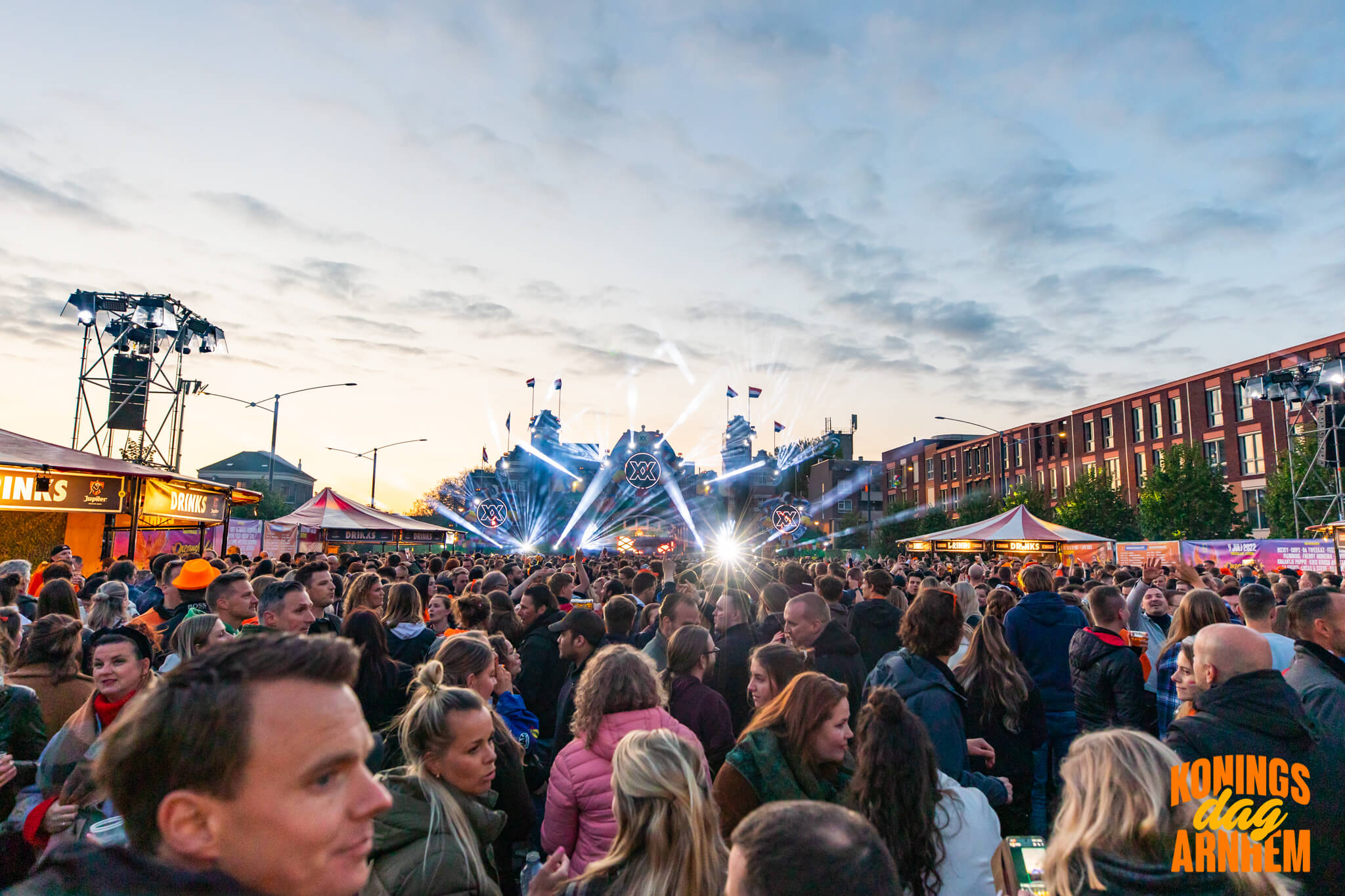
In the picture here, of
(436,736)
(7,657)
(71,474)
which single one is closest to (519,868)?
(436,736)

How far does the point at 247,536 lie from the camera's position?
75.0 ft

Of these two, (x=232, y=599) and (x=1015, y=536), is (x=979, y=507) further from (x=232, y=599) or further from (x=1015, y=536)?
(x=232, y=599)

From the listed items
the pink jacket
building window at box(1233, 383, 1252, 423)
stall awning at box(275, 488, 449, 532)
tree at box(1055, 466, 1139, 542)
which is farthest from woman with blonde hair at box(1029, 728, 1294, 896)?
building window at box(1233, 383, 1252, 423)

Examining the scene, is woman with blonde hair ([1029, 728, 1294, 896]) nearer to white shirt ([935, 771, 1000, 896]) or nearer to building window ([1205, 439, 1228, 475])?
white shirt ([935, 771, 1000, 896])

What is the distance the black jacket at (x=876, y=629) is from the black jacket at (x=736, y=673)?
4.27ft

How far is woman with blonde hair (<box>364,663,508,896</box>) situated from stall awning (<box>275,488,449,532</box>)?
17.0 metres

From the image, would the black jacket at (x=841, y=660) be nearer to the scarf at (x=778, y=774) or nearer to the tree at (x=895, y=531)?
the scarf at (x=778, y=774)

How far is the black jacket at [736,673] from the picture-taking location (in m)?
6.31

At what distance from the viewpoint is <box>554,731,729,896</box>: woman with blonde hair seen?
256 cm

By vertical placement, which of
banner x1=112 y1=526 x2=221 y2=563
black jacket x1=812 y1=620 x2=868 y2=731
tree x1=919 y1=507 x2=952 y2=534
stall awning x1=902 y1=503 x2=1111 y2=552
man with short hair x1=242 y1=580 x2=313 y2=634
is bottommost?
black jacket x1=812 y1=620 x2=868 y2=731

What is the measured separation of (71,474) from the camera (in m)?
13.8

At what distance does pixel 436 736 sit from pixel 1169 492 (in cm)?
4945

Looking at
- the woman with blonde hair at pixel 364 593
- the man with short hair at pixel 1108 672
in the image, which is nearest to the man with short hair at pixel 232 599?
the woman with blonde hair at pixel 364 593

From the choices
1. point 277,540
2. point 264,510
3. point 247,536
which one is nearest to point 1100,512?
point 277,540
